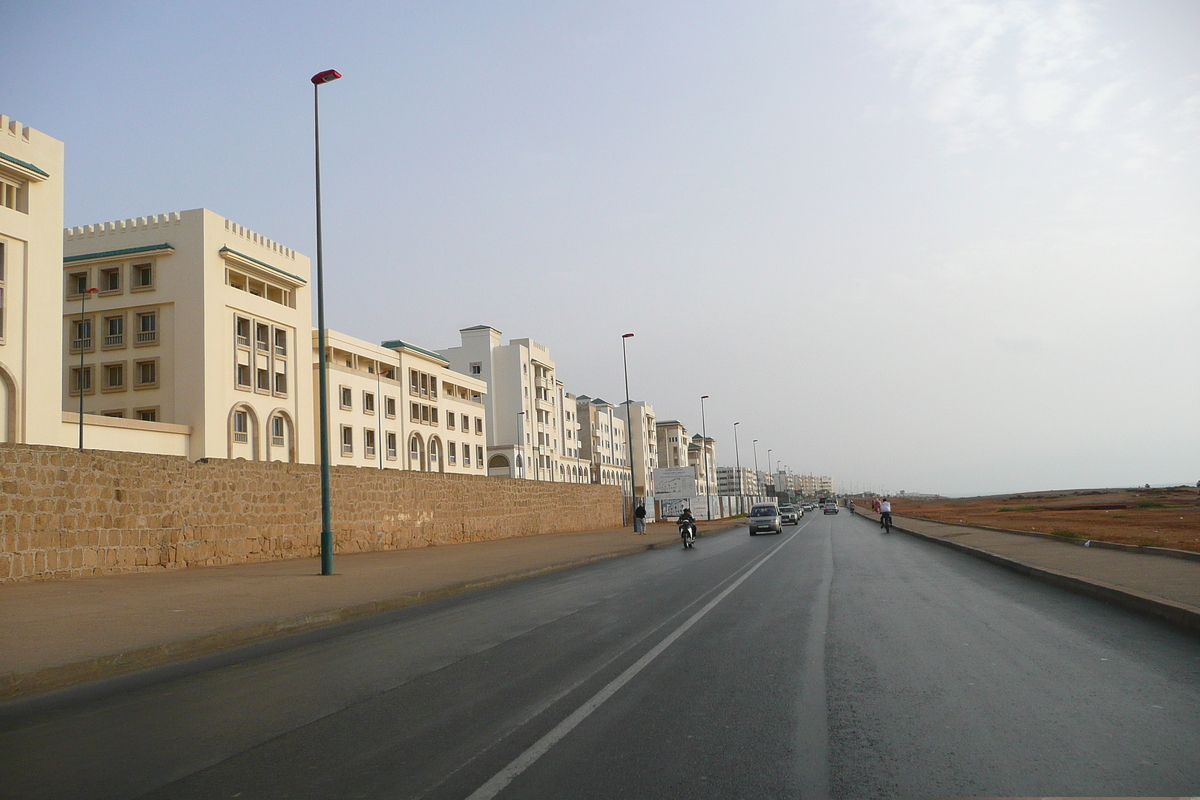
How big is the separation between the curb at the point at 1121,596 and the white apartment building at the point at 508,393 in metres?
73.0

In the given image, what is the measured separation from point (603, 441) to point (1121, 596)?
110 m

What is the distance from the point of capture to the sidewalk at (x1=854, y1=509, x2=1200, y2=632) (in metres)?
10.2

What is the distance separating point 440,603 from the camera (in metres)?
14.7

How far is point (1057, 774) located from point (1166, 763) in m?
0.68

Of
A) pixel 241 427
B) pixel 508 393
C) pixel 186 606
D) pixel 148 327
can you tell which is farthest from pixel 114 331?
pixel 508 393

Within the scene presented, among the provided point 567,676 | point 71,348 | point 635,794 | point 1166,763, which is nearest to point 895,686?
point 1166,763

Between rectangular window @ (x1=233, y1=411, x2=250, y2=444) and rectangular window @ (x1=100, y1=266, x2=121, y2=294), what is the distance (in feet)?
30.2

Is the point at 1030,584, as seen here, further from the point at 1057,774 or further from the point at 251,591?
the point at 251,591

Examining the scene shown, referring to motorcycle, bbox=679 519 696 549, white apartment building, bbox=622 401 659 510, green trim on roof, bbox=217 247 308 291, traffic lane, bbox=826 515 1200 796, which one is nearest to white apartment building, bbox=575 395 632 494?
white apartment building, bbox=622 401 659 510

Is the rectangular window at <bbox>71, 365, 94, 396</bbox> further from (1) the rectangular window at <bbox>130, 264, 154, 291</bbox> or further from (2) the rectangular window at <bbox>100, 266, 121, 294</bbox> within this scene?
(1) the rectangular window at <bbox>130, 264, 154, 291</bbox>

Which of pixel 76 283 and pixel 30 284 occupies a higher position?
pixel 76 283

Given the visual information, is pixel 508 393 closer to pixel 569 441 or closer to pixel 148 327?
pixel 569 441

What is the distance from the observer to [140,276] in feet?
148

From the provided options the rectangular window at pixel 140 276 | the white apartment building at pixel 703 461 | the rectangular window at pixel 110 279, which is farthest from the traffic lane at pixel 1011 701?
the white apartment building at pixel 703 461
